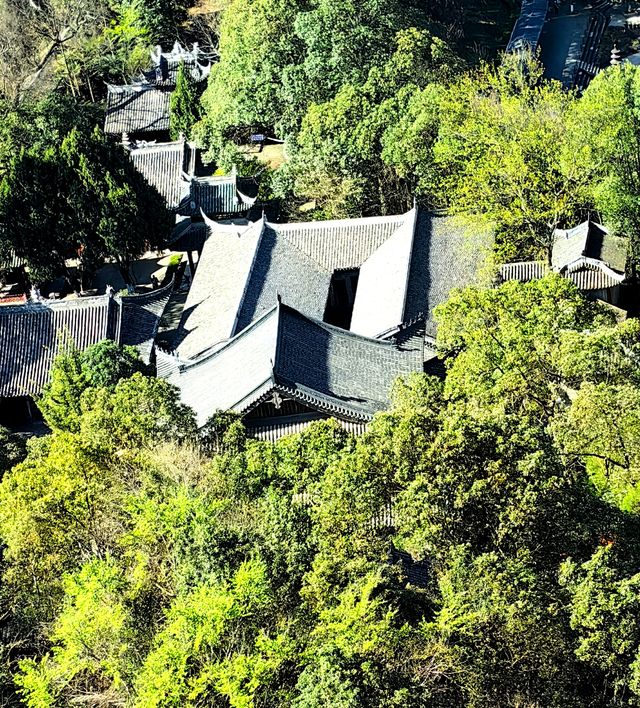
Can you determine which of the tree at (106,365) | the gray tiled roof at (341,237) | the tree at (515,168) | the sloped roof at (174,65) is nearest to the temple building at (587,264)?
the tree at (515,168)

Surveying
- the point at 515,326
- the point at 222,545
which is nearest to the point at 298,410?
the point at 515,326

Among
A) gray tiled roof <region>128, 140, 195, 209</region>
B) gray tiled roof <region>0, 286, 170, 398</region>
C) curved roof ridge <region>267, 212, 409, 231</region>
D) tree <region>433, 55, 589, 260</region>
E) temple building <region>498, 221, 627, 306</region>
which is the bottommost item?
gray tiled roof <region>128, 140, 195, 209</region>

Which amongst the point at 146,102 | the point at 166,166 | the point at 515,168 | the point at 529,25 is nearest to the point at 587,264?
the point at 515,168

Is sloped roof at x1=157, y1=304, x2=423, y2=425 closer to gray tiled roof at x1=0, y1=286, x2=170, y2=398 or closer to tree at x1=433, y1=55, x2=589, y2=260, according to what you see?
gray tiled roof at x1=0, y1=286, x2=170, y2=398

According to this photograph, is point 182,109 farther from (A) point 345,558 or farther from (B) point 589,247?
(A) point 345,558

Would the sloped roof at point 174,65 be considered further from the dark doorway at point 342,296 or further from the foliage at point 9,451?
the foliage at point 9,451

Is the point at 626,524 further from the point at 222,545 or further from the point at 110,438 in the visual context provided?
the point at 110,438

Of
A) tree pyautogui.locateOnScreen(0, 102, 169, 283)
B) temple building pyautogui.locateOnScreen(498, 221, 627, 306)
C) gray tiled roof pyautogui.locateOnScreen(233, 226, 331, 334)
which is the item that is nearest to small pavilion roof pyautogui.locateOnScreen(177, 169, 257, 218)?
tree pyautogui.locateOnScreen(0, 102, 169, 283)
